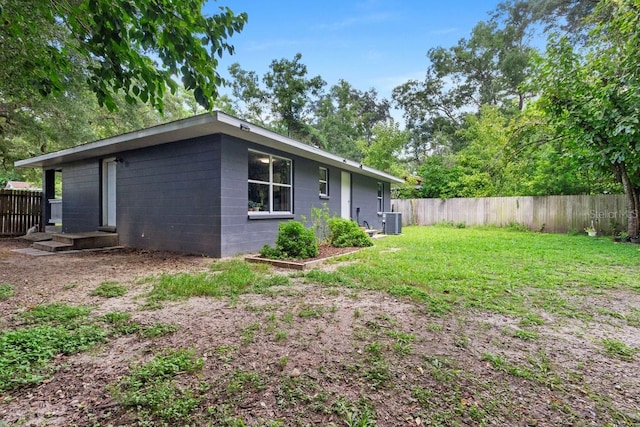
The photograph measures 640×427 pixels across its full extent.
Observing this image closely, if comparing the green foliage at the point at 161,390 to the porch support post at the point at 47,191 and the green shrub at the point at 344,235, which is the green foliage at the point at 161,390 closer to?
the green shrub at the point at 344,235

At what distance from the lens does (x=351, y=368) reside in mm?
2000

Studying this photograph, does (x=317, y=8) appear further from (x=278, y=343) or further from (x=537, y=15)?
(x=537, y=15)

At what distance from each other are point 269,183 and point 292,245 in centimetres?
231

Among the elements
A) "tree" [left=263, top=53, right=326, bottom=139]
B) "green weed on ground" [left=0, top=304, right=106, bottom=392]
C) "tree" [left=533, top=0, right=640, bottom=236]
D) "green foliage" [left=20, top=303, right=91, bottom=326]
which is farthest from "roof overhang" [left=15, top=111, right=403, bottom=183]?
"tree" [left=263, top=53, right=326, bottom=139]

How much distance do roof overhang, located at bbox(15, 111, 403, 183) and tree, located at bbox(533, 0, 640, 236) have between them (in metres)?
6.59

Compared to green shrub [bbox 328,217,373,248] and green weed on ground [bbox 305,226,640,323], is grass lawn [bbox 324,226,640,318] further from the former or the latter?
green shrub [bbox 328,217,373,248]

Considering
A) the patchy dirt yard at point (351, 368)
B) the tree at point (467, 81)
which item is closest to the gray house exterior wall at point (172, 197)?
the patchy dirt yard at point (351, 368)

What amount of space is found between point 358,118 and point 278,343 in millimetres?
26940

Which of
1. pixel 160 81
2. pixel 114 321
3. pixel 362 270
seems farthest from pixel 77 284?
pixel 362 270

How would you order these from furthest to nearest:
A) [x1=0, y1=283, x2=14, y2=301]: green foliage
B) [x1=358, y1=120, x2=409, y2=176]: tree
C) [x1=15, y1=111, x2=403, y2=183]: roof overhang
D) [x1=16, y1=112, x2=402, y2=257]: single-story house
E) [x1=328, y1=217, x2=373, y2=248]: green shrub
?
[x1=358, y1=120, x2=409, y2=176]: tree → [x1=328, y1=217, x2=373, y2=248]: green shrub → [x1=16, y1=112, x2=402, y2=257]: single-story house → [x1=15, y1=111, x2=403, y2=183]: roof overhang → [x1=0, y1=283, x2=14, y2=301]: green foliage

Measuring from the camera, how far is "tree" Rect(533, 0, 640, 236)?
24.0 feet

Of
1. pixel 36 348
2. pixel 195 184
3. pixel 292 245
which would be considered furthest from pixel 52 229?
pixel 36 348

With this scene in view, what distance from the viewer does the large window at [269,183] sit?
7168 mm

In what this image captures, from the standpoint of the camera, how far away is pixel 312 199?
9.03 m
